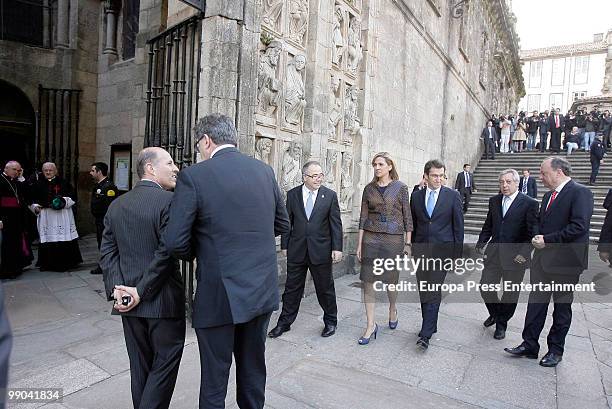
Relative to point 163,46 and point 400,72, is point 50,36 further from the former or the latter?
point 400,72

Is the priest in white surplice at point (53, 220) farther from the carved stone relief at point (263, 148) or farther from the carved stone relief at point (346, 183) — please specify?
the carved stone relief at point (346, 183)

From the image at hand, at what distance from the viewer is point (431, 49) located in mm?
11070

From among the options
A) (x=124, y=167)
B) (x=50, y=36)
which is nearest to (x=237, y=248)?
(x=124, y=167)

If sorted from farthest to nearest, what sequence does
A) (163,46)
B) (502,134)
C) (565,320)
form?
(502,134) < (163,46) < (565,320)

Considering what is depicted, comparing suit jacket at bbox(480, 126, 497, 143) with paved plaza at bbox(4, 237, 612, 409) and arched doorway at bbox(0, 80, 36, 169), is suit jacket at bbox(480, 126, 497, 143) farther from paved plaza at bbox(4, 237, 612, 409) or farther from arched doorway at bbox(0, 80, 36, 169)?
arched doorway at bbox(0, 80, 36, 169)

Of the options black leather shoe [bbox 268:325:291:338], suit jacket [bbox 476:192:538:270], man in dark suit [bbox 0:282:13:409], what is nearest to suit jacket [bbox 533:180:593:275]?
suit jacket [bbox 476:192:538:270]

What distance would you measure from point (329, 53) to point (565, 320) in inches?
186

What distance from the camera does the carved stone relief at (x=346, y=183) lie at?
7.15 m

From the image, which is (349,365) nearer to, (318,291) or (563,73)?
(318,291)

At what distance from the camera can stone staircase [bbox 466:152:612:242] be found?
514 inches

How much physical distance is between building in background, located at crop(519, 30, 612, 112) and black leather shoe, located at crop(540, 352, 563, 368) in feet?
190

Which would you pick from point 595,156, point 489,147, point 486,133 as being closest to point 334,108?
point 595,156

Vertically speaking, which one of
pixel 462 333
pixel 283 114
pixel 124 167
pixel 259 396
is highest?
pixel 283 114

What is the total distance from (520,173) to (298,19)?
586 inches
